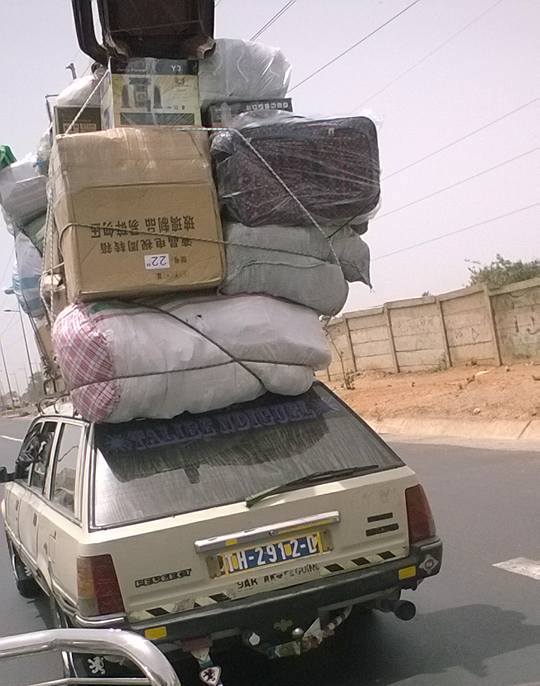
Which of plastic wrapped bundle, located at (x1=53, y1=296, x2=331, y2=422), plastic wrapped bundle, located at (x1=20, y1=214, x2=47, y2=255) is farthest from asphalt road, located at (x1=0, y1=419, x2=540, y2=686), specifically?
plastic wrapped bundle, located at (x1=20, y1=214, x2=47, y2=255)

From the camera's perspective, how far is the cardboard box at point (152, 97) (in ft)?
15.2

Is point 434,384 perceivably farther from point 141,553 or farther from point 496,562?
point 141,553

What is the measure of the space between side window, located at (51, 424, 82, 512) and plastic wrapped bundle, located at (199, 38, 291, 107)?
2.04 meters

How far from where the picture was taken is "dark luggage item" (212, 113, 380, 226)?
14.3 feet

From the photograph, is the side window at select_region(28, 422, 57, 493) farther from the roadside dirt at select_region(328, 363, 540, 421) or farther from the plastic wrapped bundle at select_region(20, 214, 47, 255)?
the roadside dirt at select_region(328, 363, 540, 421)

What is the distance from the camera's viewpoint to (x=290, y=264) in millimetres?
4406

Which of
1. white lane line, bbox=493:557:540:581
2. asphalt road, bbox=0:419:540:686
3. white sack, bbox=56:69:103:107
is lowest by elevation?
white lane line, bbox=493:557:540:581

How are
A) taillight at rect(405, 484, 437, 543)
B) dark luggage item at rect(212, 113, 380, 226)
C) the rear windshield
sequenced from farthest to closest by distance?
dark luggage item at rect(212, 113, 380, 226)
taillight at rect(405, 484, 437, 543)
the rear windshield

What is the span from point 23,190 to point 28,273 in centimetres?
69

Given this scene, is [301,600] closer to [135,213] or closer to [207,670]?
[207,670]

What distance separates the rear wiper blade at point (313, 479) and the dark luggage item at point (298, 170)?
1357 millimetres

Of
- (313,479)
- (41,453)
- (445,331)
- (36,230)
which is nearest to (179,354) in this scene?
(313,479)

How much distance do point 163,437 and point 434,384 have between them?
15.2m

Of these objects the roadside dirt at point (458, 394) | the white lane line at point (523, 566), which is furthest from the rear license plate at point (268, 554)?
the roadside dirt at point (458, 394)
